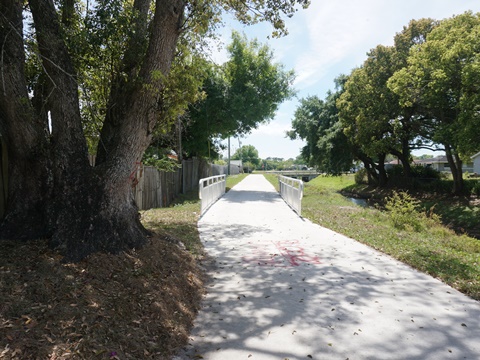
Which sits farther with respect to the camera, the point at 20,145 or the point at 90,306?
the point at 20,145

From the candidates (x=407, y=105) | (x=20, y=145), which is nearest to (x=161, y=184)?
(x=20, y=145)

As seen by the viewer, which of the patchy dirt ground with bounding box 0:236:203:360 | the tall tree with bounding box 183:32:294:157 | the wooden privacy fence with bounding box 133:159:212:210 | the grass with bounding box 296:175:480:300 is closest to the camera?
the patchy dirt ground with bounding box 0:236:203:360

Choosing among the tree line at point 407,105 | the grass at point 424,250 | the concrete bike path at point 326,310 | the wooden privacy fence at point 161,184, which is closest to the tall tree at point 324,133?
the tree line at point 407,105

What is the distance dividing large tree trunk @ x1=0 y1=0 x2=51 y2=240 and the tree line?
18217 millimetres

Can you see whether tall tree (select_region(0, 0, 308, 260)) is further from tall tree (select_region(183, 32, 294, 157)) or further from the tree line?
the tree line

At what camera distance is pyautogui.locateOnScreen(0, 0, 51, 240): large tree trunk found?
14.6 ft

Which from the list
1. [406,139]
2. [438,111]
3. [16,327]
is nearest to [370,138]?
[406,139]

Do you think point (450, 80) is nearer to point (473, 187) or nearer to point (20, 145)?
point (473, 187)

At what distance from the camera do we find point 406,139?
85.4ft

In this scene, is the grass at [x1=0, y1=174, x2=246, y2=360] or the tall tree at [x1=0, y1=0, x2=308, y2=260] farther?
the tall tree at [x1=0, y1=0, x2=308, y2=260]

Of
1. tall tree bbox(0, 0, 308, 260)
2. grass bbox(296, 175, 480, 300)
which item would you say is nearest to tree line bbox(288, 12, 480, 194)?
grass bbox(296, 175, 480, 300)

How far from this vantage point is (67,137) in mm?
4832

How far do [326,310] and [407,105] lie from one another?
784 inches

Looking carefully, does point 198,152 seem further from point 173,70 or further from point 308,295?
point 308,295
